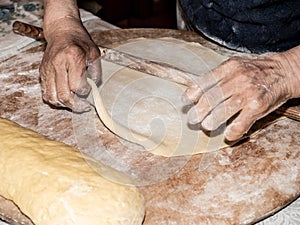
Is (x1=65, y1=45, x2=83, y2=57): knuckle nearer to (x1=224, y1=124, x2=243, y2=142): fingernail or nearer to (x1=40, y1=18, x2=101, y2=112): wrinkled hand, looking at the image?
(x1=40, y1=18, x2=101, y2=112): wrinkled hand

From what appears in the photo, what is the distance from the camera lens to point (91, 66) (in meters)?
1.46

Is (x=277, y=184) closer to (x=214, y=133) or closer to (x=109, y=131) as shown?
(x=214, y=133)

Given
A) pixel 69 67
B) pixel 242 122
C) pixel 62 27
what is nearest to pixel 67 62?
pixel 69 67

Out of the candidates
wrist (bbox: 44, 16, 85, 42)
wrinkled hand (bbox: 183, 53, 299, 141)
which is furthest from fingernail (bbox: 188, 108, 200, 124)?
wrist (bbox: 44, 16, 85, 42)

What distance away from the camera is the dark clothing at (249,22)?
64.4 inches

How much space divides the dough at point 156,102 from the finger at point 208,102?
0.20m

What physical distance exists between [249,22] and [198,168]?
0.62m

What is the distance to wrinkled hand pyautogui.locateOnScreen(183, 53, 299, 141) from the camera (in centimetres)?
115

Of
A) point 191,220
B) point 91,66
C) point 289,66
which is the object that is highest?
point 289,66

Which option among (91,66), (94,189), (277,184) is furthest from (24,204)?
(277,184)

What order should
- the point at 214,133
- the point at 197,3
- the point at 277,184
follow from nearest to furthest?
the point at 277,184
the point at 214,133
the point at 197,3

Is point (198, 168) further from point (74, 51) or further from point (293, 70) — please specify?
point (74, 51)

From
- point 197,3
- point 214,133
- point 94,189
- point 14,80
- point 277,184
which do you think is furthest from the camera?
point 197,3

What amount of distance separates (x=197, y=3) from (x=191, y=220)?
87 cm
